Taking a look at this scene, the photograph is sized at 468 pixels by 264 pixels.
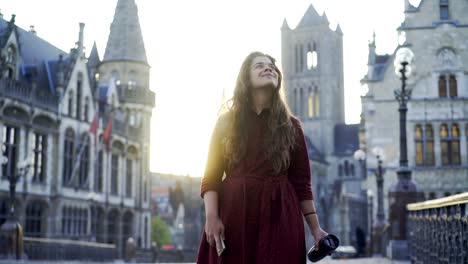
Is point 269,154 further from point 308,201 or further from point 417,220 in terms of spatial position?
point 417,220

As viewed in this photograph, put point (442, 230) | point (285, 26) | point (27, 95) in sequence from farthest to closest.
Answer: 1. point (285, 26)
2. point (27, 95)
3. point (442, 230)

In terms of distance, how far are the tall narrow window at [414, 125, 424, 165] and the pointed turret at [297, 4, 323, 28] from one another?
67339mm

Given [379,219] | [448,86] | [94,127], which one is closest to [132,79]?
[94,127]

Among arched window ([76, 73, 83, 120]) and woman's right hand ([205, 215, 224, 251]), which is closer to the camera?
woman's right hand ([205, 215, 224, 251])

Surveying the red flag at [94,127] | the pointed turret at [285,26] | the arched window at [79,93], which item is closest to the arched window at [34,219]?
the red flag at [94,127]

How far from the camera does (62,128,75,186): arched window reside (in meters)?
38.0

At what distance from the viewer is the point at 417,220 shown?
37.3ft

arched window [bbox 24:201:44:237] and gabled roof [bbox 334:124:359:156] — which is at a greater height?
gabled roof [bbox 334:124:359:156]

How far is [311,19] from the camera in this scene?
99750 mm

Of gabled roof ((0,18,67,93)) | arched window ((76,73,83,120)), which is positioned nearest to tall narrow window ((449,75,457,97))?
arched window ((76,73,83,120))

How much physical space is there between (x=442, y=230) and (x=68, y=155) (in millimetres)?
32589

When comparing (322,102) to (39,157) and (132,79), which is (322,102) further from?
(39,157)

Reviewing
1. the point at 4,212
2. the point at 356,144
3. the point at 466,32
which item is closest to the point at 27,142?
the point at 4,212

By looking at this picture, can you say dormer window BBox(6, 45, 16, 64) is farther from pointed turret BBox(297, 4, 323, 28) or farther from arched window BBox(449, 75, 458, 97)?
pointed turret BBox(297, 4, 323, 28)
